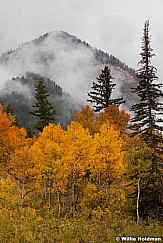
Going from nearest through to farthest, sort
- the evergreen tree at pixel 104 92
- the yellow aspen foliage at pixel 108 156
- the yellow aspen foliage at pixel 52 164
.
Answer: the yellow aspen foliage at pixel 52 164 < the yellow aspen foliage at pixel 108 156 < the evergreen tree at pixel 104 92

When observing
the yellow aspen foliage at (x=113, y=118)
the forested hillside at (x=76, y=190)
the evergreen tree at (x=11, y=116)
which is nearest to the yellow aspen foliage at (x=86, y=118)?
the yellow aspen foliage at (x=113, y=118)

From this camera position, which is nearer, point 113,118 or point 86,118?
point 113,118

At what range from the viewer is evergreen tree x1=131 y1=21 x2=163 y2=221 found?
27562mm

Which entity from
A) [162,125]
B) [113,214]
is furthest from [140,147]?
[113,214]

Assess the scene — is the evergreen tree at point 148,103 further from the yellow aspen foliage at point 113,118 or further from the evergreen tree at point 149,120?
the yellow aspen foliage at point 113,118

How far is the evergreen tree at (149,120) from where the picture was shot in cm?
2756

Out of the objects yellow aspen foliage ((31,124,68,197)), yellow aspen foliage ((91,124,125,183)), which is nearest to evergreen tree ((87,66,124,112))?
yellow aspen foliage ((91,124,125,183))

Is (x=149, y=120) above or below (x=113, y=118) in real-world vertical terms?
below

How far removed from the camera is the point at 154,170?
27.6m

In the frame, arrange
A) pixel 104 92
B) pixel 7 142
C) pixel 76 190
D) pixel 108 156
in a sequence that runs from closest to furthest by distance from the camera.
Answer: pixel 108 156 → pixel 76 190 → pixel 7 142 → pixel 104 92

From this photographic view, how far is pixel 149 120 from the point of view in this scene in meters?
28.1

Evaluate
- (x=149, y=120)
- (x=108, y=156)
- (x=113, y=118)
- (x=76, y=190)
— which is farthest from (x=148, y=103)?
(x=113, y=118)

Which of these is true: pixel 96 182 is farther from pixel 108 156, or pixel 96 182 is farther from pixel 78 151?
pixel 78 151

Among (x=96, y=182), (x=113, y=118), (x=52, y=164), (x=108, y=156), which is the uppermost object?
(x=113, y=118)
